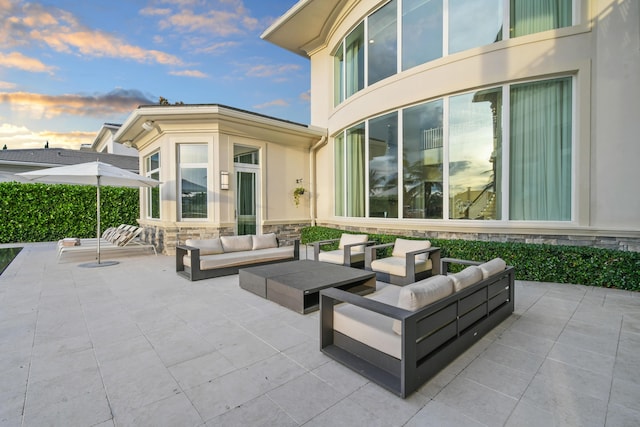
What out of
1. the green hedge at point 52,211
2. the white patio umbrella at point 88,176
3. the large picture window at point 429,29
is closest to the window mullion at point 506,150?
the large picture window at point 429,29

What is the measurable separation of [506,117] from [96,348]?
7.36 m

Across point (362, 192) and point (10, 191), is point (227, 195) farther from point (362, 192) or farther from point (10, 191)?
point (10, 191)

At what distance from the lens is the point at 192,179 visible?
822 cm

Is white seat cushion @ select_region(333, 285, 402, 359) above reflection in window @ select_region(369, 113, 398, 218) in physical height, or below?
below

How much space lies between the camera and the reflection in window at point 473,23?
5980 millimetres

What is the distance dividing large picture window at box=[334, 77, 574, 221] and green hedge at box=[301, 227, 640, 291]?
0.67 meters

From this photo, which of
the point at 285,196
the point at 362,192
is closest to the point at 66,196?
the point at 285,196

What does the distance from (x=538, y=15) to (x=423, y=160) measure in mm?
3358

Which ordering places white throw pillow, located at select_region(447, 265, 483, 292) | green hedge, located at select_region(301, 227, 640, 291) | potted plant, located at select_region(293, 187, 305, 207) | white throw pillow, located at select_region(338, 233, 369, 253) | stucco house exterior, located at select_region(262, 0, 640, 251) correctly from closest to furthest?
1. white throw pillow, located at select_region(447, 265, 483, 292)
2. green hedge, located at select_region(301, 227, 640, 291)
3. stucco house exterior, located at select_region(262, 0, 640, 251)
4. white throw pillow, located at select_region(338, 233, 369, 253)
5. potted plant, located at select_region(293, 187, 305, 207)

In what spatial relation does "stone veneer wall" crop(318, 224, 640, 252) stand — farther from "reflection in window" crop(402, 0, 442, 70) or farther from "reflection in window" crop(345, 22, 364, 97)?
"reflection in window" crop(345, 22, 364, 97)

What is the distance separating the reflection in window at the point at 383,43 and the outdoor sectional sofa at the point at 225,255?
5050 mm

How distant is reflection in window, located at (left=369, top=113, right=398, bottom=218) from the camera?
737 centimetres

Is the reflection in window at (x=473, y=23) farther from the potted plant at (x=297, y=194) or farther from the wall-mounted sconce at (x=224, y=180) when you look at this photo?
the wall-mounted sconce at (x=224, y=180)

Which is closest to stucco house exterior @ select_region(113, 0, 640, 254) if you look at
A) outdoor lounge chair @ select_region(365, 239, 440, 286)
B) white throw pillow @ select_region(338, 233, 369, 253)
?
outdoor lounge chair @ select_region(365, 239, 440, 286)
